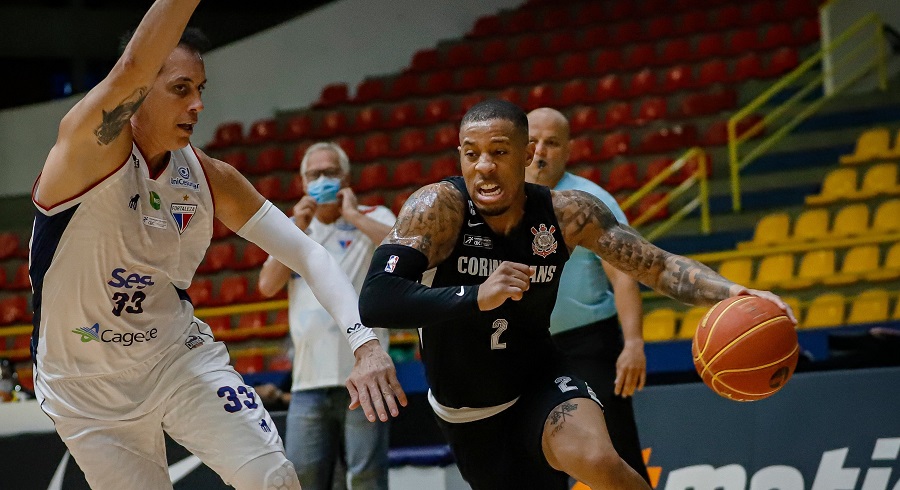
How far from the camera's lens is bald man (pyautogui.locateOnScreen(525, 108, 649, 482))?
5.31 metres

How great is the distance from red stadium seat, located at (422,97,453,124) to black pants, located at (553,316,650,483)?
9.91 m

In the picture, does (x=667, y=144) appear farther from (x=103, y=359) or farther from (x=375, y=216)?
(x=103, y=359)

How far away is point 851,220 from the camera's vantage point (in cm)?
1084

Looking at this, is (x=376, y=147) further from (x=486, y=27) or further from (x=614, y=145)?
(x=614, y=145)

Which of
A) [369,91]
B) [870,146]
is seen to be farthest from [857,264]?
[369,91]

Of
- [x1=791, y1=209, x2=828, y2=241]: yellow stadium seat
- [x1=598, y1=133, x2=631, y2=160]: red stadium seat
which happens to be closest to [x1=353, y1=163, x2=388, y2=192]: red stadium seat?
[x1=598, y1=133, x2=631, y2=160]: red stadium seat

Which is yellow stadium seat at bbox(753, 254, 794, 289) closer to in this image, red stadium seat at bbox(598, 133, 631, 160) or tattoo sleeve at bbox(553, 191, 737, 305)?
red stadium seat at bbox(598, 133, 631, 160)

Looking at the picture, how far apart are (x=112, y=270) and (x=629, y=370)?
2552 millimetres

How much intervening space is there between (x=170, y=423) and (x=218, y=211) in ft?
2.59

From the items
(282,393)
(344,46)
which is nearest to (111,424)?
(282,393)

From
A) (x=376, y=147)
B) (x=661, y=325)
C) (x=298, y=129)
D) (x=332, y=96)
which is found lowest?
(x=661, y=325)

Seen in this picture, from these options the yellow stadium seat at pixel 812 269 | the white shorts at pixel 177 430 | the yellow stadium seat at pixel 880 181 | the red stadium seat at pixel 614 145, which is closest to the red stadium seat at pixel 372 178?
the red stadium seat at pixel 614 145

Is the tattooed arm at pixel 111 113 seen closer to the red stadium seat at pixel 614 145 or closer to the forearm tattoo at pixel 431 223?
the forearm tattoo at pixel 431 223

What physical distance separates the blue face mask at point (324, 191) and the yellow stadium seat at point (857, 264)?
6.00m
